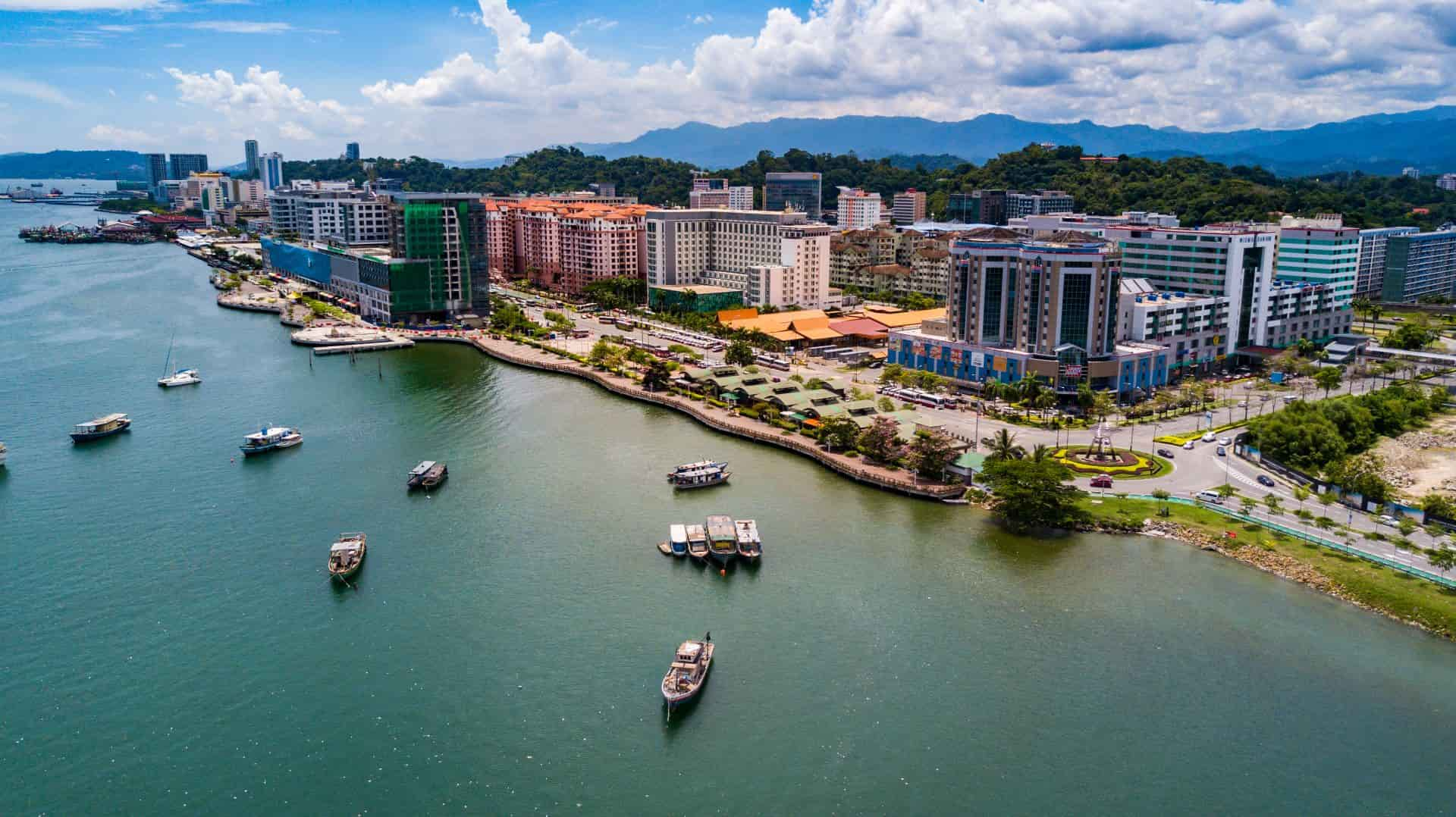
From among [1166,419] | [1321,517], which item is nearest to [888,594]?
[1321,517]

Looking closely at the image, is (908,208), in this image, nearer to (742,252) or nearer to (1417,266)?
(742,252)

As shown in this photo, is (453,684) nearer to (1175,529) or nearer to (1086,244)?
(1175,529)

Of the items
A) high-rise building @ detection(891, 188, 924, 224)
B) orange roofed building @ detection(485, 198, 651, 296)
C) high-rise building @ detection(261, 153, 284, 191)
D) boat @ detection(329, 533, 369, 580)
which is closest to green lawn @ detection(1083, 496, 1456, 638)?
boat @ detection(329, 533, 369, 580)

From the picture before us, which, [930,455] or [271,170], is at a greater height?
[271,170]

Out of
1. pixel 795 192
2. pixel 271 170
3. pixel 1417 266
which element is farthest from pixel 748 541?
pixel 271 170

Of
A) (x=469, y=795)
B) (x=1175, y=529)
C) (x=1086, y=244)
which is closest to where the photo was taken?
(x=469, y=795)

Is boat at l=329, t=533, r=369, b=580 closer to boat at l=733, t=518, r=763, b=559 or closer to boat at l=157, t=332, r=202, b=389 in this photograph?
boat at l=733, t=518, r=763, b=559
